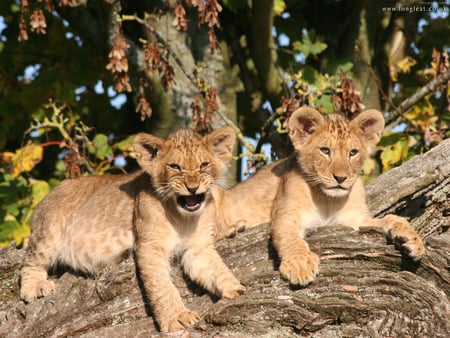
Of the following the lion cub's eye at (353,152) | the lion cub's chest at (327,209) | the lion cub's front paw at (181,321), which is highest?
the lion cub's eye at (353,152)

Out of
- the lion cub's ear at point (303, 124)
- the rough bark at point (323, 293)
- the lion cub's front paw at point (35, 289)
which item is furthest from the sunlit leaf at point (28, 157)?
the lion cub's ear at point (303, 124)

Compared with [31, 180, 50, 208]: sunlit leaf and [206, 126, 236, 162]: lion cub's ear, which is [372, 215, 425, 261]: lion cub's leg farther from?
[31, 180, 50, 208]: sunlit leaf

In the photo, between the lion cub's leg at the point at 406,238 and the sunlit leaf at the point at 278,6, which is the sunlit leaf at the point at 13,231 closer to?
the sunlit leaf at the point at 278,6

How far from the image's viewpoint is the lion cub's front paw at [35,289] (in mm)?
7699

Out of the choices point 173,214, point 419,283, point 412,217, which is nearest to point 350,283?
point 419,283

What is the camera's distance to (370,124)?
26.0 feet

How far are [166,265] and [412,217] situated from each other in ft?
7.54

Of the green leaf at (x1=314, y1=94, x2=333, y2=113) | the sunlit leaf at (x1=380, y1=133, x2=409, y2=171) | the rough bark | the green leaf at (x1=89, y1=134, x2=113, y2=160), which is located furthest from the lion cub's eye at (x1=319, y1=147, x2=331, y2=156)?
the green leaf at (x1=89, y1=134, x2=113, y2=160)

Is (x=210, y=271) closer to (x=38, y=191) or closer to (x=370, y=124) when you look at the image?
(x=370, y=124)

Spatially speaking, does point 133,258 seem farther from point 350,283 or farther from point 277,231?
point 350,283

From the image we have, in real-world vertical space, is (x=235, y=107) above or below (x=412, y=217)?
above

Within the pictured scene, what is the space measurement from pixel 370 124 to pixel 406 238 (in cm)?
162

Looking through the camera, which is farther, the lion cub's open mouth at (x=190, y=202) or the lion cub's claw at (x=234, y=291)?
the lion cub's open mouth at (x=190, y=202)

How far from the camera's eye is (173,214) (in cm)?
748
